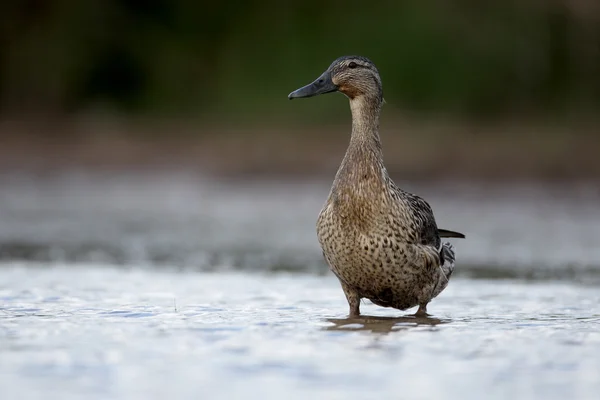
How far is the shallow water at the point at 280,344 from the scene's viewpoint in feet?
16.2

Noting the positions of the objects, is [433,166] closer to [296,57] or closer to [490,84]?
[490,84]

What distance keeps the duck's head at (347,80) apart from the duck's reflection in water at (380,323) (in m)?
1.48

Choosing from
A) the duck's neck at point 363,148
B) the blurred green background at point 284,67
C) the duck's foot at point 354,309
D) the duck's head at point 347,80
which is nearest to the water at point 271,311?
the duck's foot at point 354,309

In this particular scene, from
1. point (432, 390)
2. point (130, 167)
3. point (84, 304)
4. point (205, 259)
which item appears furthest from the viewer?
point (130, 167)

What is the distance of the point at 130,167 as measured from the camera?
18.8 meters

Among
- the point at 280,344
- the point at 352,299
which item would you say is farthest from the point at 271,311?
the point at 280,344

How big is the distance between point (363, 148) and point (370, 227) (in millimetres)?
653

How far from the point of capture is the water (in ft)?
16.6

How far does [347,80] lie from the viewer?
764 cm

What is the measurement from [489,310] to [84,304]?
259 cm

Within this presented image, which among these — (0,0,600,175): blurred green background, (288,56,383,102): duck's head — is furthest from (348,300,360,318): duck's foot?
(0,0,600,175): blurred green background

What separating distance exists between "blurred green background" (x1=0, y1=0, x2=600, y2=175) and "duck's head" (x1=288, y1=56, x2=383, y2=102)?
10308 mm

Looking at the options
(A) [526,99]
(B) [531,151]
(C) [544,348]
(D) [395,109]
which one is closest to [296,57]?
(D) [395,109]

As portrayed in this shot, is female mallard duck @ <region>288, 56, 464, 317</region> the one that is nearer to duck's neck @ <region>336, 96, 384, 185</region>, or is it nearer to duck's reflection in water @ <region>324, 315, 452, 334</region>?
duck's neck @ <region>336, 96, 384, 185</region>
